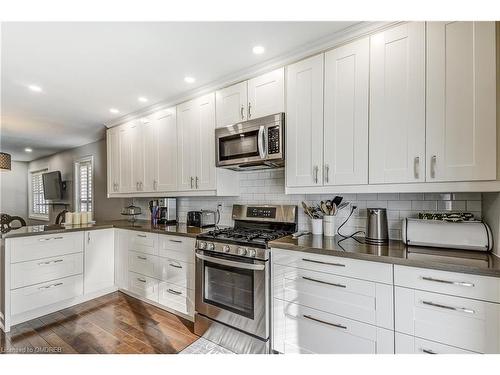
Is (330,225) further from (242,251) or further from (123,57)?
(123,57)

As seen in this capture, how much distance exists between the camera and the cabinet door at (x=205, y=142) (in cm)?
263

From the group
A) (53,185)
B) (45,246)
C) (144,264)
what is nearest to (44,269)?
(45,246)

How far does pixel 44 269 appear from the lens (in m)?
2.68

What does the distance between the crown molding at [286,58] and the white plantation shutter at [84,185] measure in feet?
9.79

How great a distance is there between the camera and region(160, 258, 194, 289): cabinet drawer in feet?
8.10

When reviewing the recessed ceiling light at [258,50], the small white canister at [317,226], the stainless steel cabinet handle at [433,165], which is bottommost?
the small white canister at [317,226]

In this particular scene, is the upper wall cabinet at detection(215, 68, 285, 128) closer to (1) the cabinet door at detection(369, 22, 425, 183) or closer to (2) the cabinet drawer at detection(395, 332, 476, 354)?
(1) the cabinet door at detection(369, 22, 425, 183)

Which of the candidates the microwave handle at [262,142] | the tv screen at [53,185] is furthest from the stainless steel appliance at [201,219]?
the tv screen at [53,185]

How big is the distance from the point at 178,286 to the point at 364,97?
2.43 meters

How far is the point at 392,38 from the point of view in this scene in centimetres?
167

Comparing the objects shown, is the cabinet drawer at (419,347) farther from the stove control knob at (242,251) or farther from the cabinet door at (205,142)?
the cabinet door at (205,142)

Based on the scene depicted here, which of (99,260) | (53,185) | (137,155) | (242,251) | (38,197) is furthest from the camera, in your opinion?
(38,197)

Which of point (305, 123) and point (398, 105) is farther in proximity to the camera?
point (305, 123)

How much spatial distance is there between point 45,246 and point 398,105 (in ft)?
11.8
